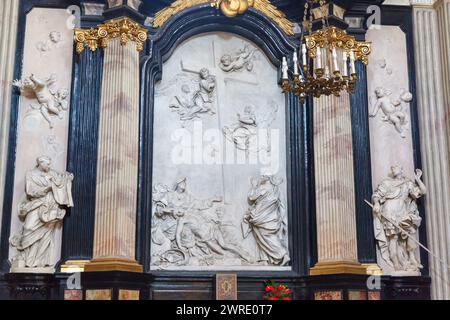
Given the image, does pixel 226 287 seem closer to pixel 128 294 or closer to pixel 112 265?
pixel 128 294

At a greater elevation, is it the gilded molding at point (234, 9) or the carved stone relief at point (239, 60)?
the gilded molding at point (234, 9)

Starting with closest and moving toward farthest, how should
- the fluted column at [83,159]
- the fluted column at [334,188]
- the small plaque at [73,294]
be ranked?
the small plaque at [73,294], the fluted column at [83,159], the fluted column at [334,188]

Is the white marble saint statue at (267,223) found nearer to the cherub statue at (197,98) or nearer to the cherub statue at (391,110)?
the cherub statue at (197,98)

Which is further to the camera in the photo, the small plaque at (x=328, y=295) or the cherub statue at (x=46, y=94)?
the cherub statue at (x=46, y=94)

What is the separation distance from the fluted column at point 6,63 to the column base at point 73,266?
134 cm

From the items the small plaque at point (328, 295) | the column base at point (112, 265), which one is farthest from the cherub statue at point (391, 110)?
the column base at point (112, 265)

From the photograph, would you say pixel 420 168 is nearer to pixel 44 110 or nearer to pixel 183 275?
pixel 183 275

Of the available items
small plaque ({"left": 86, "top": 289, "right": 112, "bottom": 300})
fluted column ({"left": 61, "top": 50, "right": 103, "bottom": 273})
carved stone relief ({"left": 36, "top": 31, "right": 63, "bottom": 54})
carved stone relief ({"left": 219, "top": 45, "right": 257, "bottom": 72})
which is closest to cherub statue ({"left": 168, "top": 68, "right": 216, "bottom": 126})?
carved stone relief ({"left": 219, "top": 45, "right": 257, "bottom": 72})

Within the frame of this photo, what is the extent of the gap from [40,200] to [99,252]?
128cm

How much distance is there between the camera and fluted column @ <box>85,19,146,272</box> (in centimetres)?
1101

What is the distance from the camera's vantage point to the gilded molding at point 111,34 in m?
11.8

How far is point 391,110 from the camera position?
41.7 ft

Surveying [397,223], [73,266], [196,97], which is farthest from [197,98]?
[397,223]

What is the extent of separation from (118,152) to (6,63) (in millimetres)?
2493
